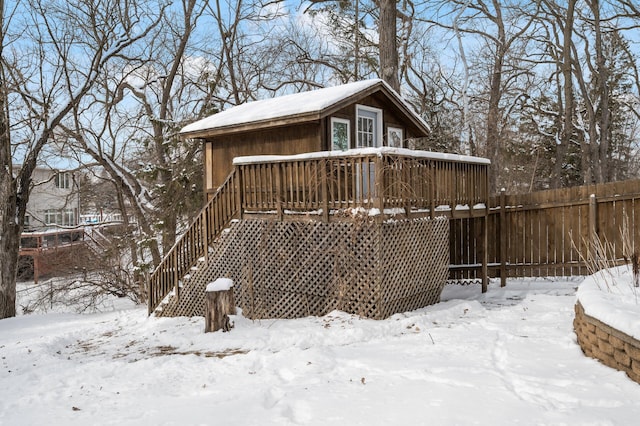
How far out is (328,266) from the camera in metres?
8.02

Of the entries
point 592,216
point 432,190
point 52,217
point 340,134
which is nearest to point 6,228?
point 340,134

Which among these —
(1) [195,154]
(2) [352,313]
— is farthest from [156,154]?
(2) [352,313]

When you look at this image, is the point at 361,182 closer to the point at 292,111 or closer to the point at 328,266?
the point at 328,266

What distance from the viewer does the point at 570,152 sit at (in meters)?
22.9

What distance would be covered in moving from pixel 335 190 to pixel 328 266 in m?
1.33

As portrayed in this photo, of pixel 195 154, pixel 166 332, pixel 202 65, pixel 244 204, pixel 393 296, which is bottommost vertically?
pixel 166 332

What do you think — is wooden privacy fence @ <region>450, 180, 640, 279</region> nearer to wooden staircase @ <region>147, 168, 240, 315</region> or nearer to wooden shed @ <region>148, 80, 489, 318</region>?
wooden shed @ <region>148, 80, 489, 318</region>

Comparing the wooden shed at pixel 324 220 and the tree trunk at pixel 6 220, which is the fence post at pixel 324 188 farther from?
the tree trunk at pixel 6 220

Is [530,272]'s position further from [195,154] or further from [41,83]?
[41,83]

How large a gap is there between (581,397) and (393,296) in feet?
12.4

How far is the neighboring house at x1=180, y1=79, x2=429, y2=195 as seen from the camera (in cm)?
992

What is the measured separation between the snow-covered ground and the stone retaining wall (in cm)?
11

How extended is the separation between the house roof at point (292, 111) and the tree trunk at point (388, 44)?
8.82ft

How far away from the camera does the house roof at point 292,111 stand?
948 cm
